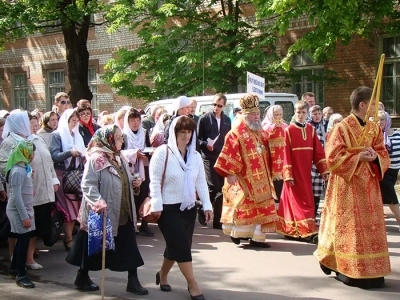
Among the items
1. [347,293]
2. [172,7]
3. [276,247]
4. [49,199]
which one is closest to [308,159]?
[276,247]

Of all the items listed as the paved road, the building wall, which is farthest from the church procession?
the building wall

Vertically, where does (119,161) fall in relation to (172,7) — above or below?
below

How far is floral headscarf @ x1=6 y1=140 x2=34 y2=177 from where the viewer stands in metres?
7.11

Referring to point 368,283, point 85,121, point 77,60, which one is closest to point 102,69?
point 77,60

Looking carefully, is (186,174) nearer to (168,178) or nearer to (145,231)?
(168,178)

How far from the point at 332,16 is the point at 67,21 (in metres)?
9.67

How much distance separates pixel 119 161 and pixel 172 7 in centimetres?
1242

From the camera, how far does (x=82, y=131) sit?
9.50 meters

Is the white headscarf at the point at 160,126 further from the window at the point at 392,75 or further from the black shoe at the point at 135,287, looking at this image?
the window at the point at 392,75

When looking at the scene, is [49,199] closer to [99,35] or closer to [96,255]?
[96,255]

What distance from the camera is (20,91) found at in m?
30.2

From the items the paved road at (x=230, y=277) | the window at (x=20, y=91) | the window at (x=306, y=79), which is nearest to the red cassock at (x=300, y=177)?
the paved road at (x=230, y=277)

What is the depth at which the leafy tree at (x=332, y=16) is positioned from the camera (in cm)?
1404

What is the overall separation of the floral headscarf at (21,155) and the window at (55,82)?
21.5 metres
